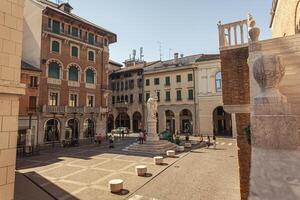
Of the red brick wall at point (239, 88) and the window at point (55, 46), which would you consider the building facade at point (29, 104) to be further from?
the red brick wall at point (239, 88)

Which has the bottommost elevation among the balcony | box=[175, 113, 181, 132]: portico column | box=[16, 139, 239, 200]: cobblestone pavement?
box=[16, 139, 239, 200]: cobblestone pavement

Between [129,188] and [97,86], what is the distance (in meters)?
24.9

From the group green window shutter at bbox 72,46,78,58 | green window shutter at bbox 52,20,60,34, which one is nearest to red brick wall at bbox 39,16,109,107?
Result: green window shutter at bbox 72,46,78,58

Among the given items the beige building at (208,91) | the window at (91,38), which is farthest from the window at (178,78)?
the window at (91,38)

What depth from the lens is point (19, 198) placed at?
910 cm

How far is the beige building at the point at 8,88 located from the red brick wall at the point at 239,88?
23.2 feet

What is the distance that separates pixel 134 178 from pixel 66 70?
2209 centimetres

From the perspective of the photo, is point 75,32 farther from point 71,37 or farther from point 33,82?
point 33,82

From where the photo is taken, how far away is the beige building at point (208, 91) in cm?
3556

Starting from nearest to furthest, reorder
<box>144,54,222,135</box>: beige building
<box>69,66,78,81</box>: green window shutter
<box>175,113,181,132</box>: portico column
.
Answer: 1. <box>69,66,78,81</box>: green window shutter
2. <box>144,54,222,135</box>: beige building
3. <box>175,113,181,132</box>: portico column

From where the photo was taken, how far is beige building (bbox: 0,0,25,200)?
4.57 meters

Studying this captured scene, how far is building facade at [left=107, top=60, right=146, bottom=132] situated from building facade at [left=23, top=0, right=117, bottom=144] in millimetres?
11802

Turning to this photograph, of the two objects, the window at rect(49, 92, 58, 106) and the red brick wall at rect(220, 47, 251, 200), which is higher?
the window at rect(49, 92, 58, 106)

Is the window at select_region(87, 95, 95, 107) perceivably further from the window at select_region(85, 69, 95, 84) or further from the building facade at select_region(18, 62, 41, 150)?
the building facade at select_region(18, 62, 41, 150)
